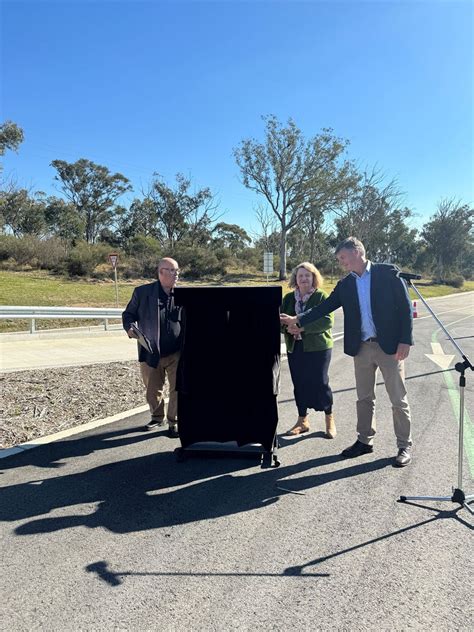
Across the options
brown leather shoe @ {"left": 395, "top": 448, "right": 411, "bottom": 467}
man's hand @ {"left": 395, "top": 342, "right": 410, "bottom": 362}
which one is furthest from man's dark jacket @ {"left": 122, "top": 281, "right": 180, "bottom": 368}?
brown leather shoe @ {"left": 395, "top": 448, "right": 411, "bottom": 467}

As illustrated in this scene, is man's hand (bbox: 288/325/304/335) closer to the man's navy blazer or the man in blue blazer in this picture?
the man in blue blazer

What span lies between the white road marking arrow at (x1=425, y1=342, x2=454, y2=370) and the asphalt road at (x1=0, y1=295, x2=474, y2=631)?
4.95 metres

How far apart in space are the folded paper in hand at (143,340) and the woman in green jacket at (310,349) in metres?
1.42

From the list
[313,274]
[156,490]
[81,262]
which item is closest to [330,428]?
[313,274]

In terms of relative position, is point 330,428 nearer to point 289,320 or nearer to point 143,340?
point 289,320

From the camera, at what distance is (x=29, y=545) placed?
2.84 m

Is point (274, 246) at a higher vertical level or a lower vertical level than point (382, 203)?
lower

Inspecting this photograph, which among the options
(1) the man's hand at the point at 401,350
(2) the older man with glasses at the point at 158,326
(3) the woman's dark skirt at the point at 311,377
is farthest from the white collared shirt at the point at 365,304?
(2) the older man with glasses at the point at 158,326

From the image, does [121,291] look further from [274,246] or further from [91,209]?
[91,209]

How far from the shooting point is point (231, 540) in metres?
2.92

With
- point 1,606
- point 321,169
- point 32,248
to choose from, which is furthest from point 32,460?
point 321,169

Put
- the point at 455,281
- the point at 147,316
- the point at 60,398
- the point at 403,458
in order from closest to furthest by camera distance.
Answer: the point at 403,458
the point at 147,316
the point at 60,398
the point at 455,281

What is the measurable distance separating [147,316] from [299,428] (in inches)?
81.1

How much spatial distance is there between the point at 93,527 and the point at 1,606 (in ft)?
2.57
